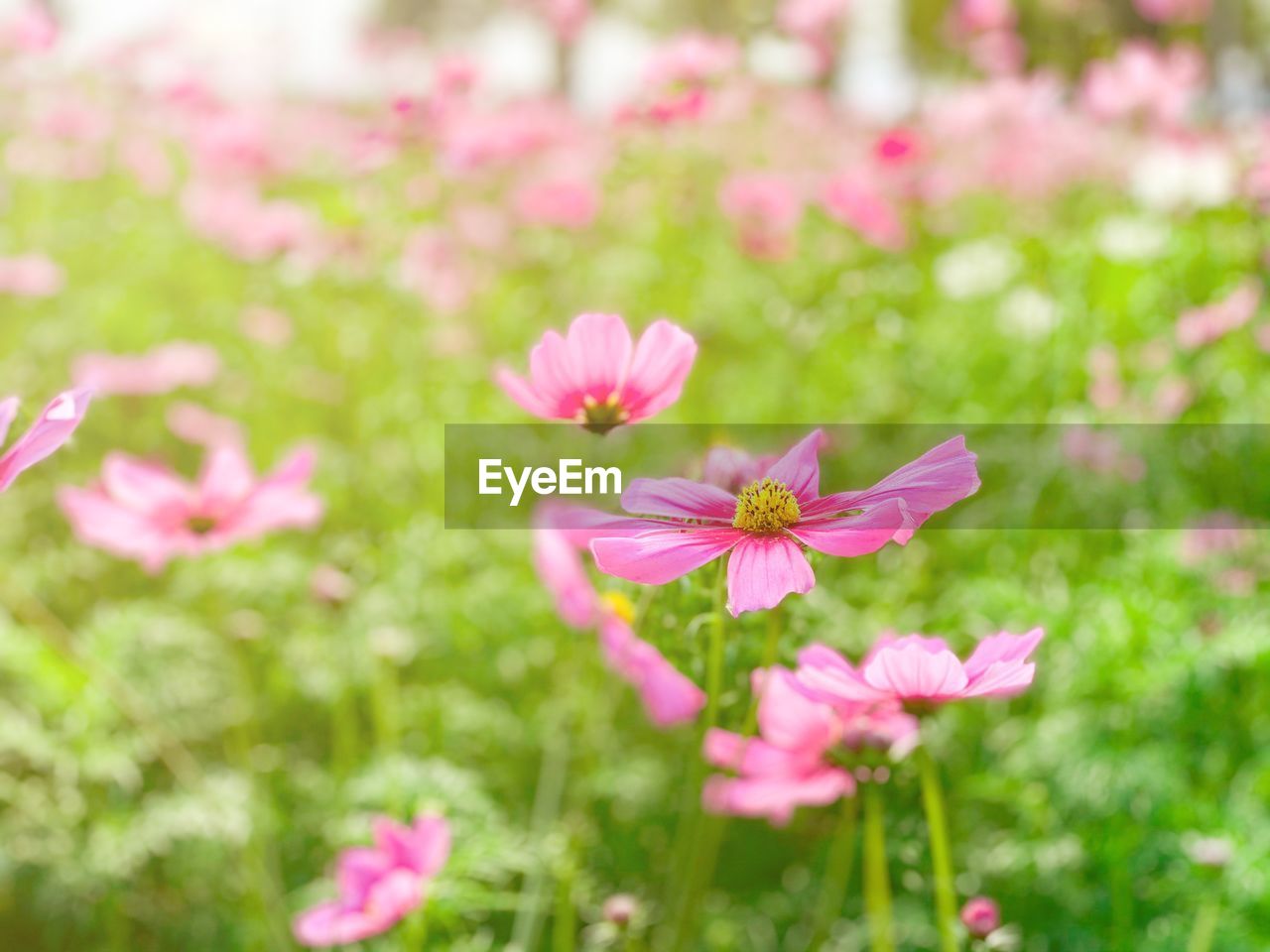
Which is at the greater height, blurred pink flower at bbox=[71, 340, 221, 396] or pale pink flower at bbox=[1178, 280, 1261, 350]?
pale pink flower at bbox=[1178, 280, 1261, 350]

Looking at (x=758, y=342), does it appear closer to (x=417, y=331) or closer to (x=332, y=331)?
(x=417, y=331)

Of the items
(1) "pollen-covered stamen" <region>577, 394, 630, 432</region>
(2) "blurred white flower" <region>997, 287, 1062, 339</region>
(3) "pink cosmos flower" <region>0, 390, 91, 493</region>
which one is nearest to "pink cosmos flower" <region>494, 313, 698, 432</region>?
(1) "pollen-covered stamen" <region>577, 394, 630, 432</region>

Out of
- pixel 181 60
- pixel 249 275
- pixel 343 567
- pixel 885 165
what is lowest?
pixel 343 567

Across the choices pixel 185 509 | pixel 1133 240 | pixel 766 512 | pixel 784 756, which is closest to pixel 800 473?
pixel 766 512

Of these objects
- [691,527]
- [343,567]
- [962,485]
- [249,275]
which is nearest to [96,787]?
[343,567]

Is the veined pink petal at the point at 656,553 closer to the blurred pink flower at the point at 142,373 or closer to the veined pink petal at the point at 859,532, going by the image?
the veined pink petal at the point at 859,532

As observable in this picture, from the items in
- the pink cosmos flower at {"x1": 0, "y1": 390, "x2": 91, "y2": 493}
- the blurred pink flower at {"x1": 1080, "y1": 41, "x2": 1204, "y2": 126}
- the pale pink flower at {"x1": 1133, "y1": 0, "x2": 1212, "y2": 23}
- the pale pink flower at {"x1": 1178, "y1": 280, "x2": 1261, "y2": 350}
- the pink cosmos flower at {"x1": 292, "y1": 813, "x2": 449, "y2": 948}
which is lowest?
the pink cosmos flower at {"x1": 292, "y1": 813, "x2": 449, "y2": 948}

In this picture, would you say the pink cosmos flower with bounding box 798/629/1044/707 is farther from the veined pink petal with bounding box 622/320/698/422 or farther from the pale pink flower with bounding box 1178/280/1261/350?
the pale pink flower with bounding box 1178/280/1261/350

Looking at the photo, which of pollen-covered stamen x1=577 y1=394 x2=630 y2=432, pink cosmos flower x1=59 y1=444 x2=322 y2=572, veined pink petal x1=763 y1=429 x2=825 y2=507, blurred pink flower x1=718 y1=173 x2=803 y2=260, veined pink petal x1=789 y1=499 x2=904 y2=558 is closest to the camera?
veined pink petal x1=789 y1=499 x2=904 y2=558
